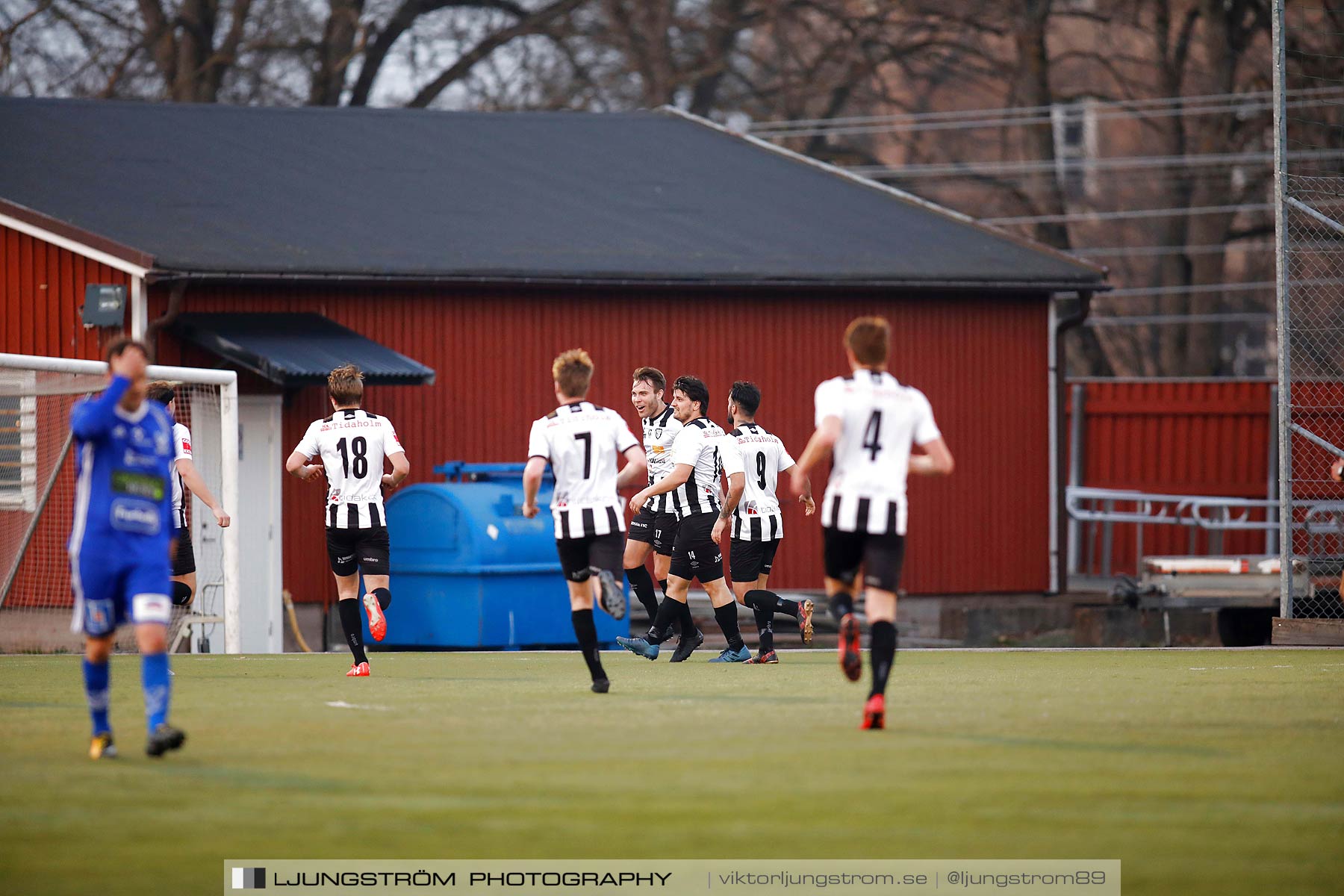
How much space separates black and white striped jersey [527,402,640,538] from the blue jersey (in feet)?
10.1

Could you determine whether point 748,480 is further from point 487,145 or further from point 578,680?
point 487,145

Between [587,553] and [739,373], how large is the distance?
481 inches

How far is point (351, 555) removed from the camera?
13.3m

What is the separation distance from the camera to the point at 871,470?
30.2ft

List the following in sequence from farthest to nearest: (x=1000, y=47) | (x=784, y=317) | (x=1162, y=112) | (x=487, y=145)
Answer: (x=1000, y=47) → (x=1162, y=112) → (x=487, y=145) → (x=784, y=317)

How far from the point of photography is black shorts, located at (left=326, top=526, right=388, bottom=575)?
43.3 ft

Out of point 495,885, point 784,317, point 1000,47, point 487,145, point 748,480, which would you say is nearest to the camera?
point 495,885

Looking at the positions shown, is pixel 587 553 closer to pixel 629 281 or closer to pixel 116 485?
pixel 116 485

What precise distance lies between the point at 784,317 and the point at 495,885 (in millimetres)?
18033

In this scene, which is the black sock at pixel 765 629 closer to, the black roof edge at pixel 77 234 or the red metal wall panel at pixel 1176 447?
the black roof edge at pixel 77 234

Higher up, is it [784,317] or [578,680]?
[784,317]

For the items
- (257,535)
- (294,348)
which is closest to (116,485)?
(294,348)

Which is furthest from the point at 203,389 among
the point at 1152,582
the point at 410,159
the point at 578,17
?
the point at 578,17

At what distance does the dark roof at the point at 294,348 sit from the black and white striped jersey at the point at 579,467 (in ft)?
28.4
